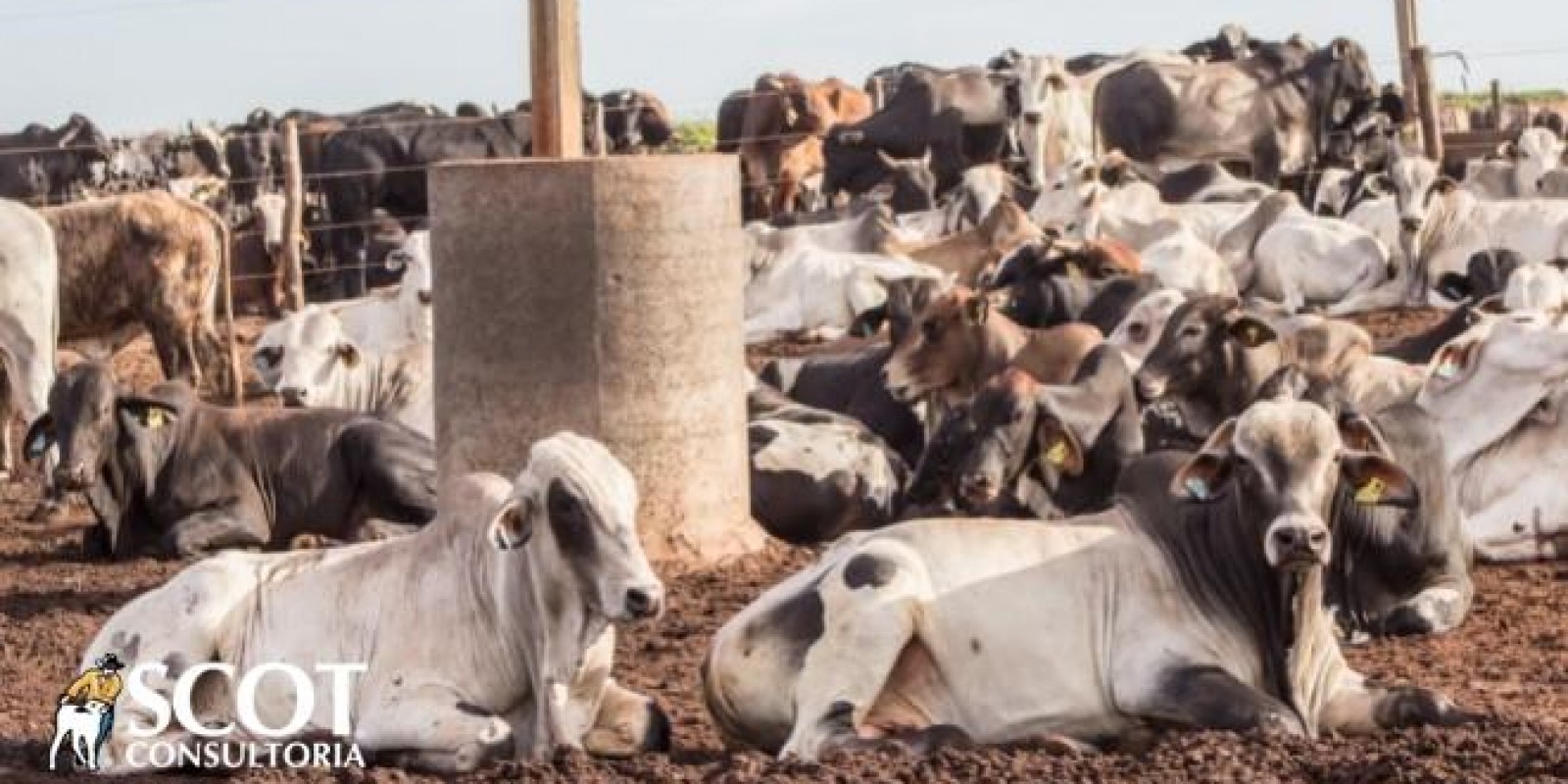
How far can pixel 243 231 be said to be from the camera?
2756cm

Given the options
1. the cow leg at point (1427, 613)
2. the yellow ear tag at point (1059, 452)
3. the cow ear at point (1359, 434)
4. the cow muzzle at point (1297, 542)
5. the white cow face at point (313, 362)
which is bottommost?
the cow leg at point (1427, 613)

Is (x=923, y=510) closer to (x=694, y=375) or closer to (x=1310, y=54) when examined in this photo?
(x=694, y=375)

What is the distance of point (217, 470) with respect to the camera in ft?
41.2

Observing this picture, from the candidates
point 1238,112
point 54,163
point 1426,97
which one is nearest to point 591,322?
point 1426,97

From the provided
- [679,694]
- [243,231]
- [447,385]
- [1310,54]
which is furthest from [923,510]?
[1310,54]

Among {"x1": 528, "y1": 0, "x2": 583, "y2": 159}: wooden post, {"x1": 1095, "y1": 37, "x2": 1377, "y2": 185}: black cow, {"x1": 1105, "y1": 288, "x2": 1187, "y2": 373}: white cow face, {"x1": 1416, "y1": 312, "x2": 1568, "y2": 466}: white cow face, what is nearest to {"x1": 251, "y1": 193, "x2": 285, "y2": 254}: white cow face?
{"x1": 1095, "y1": 37, "x2": 1377, "y2": 185}: black cow

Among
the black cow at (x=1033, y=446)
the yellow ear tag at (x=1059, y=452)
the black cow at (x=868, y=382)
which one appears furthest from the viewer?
the black cow at (x=868, y=382)

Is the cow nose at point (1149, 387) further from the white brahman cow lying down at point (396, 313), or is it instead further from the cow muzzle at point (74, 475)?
the white brahman cow lying down at point (396, 313)

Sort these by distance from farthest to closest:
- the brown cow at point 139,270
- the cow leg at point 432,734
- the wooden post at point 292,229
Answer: the wooden post at point 292,229
the brown cow at point 139,270
the cow leg at point 432,734

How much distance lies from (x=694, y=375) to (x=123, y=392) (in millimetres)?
2652

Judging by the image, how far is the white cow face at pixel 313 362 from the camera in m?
14.8

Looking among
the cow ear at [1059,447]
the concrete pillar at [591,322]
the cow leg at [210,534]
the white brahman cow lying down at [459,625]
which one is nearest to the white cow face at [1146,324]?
the concrete pillar at [591,322]

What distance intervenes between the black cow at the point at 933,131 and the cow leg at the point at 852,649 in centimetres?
2432

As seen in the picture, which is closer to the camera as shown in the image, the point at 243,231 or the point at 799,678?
the point at 799,678
